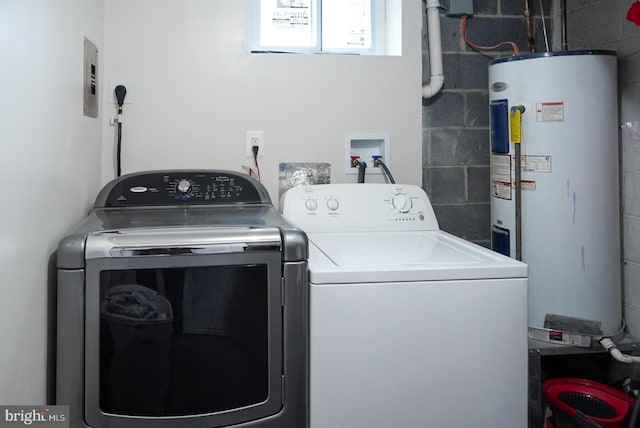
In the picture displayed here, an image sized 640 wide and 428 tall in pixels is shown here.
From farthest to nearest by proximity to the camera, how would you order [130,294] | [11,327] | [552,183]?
[552,183] < [130,294] < [11,327]

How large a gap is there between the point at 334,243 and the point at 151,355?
0.64 metres

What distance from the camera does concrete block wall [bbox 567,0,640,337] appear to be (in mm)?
1952

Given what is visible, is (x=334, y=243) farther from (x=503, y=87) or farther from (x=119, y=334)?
(x=503, y=87)

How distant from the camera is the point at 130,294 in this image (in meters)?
1.18

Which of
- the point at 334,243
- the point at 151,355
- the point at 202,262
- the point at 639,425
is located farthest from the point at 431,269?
the point at 639,425

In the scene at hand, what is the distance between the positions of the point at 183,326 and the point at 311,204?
0.73 meters

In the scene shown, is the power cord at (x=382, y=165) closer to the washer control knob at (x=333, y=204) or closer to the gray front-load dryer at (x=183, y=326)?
the washer control knob at (x=333, y=204)

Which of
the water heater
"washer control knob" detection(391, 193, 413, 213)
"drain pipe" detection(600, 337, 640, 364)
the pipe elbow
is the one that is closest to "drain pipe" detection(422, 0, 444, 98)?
the pipe elbow

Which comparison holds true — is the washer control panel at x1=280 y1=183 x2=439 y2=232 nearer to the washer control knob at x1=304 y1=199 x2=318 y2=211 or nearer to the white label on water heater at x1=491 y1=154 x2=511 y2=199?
the washer control knob at x1=304 y1=199 x2=318 y2=211

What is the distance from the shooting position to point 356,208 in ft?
6.02

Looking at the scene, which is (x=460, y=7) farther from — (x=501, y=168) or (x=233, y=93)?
(x=233, y=93)

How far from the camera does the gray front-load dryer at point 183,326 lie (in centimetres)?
117

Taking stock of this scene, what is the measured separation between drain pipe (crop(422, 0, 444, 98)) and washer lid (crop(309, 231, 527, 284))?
79 cm

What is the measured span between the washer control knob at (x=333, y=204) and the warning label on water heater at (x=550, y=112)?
787 mm
